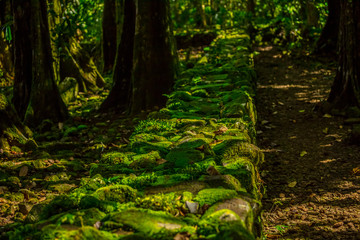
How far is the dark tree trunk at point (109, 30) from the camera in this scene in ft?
37.7

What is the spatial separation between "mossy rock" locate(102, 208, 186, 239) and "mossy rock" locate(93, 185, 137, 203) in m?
0.23

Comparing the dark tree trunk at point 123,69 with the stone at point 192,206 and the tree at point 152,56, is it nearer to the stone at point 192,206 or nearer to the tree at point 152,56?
the tree at point 152,56

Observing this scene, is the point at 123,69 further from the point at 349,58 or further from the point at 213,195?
the point at 213,195

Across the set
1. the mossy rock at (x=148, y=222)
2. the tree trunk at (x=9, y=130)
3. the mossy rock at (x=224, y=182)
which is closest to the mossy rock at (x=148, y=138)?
the mossy rock at (x=224, y=182)

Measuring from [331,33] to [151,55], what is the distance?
668 cm

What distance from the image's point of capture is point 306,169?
4.62m

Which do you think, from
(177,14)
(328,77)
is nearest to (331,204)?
(328,77)

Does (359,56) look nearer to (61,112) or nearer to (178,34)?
(61,112)

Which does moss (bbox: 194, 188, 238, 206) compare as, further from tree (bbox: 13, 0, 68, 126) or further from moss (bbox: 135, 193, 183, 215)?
tree (bbox: 13, 0, 68, 126)

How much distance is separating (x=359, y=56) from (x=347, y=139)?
1615 mm

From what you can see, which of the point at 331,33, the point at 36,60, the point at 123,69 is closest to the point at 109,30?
the point at 123,69

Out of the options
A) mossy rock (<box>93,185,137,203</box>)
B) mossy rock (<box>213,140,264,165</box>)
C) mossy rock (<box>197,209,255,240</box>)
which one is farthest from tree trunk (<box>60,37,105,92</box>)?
mossy rock (<box>197,209,255,240</box>)

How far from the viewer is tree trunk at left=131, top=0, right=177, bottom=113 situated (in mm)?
6312

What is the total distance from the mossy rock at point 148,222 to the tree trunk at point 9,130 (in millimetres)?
4259
